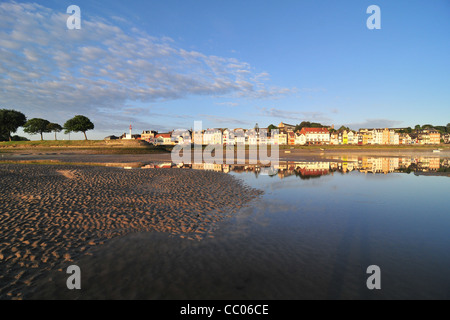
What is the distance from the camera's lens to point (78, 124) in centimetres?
10706

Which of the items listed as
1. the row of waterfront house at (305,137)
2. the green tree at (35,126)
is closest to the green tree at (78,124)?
the green tree at (35,126)

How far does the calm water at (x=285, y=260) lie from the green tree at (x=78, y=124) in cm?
11986

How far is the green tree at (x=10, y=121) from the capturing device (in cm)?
10575

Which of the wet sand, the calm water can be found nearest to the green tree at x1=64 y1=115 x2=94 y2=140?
the wet sand

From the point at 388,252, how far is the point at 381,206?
8.19m

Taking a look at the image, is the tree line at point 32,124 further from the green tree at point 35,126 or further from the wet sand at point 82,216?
the wet sand at point 82,216

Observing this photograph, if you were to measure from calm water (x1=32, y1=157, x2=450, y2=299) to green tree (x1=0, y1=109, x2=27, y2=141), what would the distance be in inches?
5619

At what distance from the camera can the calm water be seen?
630 centimetres

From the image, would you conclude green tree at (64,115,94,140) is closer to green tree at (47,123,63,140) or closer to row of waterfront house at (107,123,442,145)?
green tree at (47,123,63,140)

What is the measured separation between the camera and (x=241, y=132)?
17850cm

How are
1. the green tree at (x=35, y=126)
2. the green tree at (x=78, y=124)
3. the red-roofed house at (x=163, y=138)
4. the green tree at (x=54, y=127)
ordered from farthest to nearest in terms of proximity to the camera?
1. the red-roofed house at (x=163, y=138)
2. the green tree at (x=54, y=127)
3. the green tree at (x=35, y=126)
4. the green tree at (x=78, y=124)
